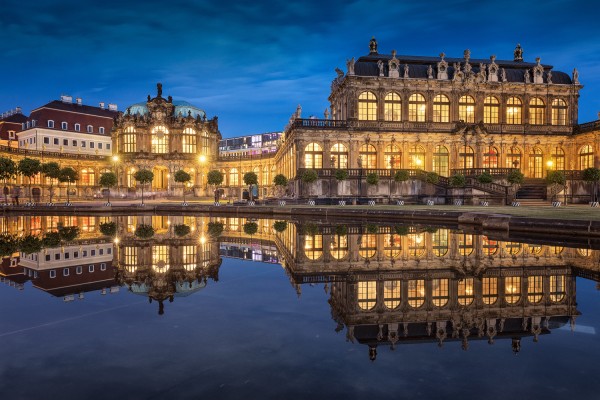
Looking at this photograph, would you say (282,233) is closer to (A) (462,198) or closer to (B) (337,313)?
(B) (337,313)

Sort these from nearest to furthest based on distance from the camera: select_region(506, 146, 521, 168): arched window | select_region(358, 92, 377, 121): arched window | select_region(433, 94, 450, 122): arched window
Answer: select_region(358, 92, 377, 121): arched window < select_region(433, 94, 450, 122): arched window < select_region(506, 146, 521, 168): arched window

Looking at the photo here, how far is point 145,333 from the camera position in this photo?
6.37m

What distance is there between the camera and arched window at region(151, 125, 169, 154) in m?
81.9

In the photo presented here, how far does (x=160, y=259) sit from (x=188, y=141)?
7335 cm

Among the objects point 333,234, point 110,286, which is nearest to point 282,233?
point 333,234

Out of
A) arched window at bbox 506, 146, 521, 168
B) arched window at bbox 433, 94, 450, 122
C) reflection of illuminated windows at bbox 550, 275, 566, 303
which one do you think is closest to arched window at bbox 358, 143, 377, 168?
arched window at bbox 433, 94, 450, 122

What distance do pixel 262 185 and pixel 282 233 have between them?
206 ft

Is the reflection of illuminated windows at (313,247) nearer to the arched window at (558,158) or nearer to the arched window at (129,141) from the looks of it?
the arched window at (558,158)

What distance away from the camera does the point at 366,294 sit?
8.90 meters

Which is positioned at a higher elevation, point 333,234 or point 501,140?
point 501,140

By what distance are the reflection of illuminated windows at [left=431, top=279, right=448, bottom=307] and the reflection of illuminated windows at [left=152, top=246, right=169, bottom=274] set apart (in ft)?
20.9

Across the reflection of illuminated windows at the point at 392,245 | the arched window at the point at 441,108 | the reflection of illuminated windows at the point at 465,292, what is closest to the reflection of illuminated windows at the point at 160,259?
the reflection of illuminated windows at the point at 392,245

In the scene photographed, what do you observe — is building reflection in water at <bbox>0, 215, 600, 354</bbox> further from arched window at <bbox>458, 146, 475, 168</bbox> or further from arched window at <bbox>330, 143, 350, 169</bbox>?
arched window at <bbox>458, 146, 475, 168</bbox>

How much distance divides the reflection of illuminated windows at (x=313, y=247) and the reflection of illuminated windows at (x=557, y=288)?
6.33m
